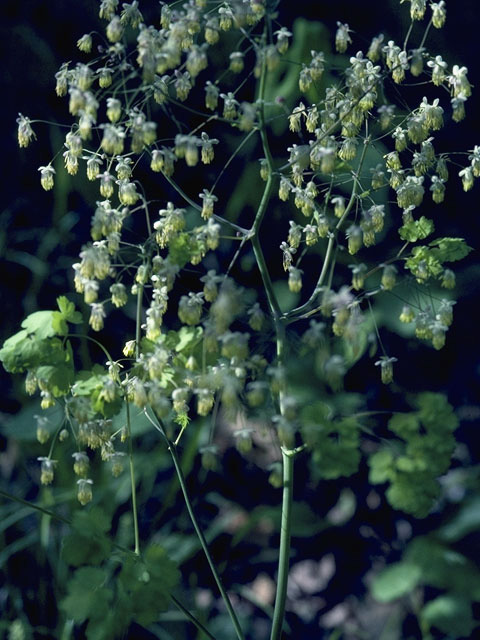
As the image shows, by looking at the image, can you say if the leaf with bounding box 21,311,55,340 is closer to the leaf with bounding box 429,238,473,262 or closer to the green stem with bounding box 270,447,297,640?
the green stem with bounding box 270,447,297,640

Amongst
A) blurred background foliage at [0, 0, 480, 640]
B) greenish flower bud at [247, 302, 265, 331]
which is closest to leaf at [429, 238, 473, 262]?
greenish flower bud at [247, 302, 265, 331]

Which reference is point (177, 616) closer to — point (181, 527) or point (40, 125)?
point (181, 527)

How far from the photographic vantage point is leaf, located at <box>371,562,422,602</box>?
221 cm

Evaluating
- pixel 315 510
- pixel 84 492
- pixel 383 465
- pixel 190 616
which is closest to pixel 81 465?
pixel 84 492

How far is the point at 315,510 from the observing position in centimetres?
248

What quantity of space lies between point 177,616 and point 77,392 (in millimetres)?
1288

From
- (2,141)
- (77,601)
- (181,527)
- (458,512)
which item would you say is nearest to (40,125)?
(2,141)

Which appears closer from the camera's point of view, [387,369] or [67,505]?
[387,369]

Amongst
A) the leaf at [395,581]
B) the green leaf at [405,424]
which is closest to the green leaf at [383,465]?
the green leaf at [405,424]

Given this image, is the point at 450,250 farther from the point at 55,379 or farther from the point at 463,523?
the point at 463,523

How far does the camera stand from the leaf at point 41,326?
124cm

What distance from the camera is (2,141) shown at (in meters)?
2.91

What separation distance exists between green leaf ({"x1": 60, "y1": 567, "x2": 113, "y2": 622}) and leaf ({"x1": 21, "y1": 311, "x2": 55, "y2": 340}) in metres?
0.33

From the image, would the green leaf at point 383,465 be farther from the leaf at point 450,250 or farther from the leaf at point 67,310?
the leaf at point 67,310
